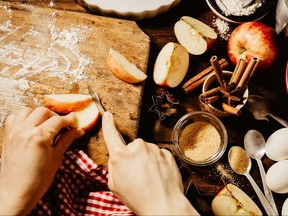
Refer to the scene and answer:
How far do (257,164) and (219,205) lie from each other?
0.67 ft

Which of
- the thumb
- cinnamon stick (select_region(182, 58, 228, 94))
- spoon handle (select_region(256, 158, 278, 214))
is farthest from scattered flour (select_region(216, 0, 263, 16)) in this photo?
the thumb

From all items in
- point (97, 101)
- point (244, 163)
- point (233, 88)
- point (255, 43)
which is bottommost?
point (244, 163)

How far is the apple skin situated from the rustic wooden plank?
0.28m

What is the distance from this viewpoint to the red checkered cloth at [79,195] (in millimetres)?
1129

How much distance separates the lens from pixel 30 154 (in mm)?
1050

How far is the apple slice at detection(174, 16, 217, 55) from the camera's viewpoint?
4.08 feet

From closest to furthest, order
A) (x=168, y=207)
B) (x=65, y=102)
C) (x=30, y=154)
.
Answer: (x=168, y=207)
(x=30, y=154)
(x=65, y=102)

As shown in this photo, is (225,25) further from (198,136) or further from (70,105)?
(70,105)

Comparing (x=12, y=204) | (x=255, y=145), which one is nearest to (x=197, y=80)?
(x=255, y=145)

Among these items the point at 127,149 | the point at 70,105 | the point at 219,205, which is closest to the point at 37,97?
the point at 70,105

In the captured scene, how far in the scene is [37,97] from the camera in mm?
1191

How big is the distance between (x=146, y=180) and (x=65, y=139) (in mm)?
291

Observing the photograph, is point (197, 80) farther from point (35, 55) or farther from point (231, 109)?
point (35, 55)

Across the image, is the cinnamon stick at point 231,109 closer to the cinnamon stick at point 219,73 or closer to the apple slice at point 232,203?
the cinnamon stick at point 219,73
